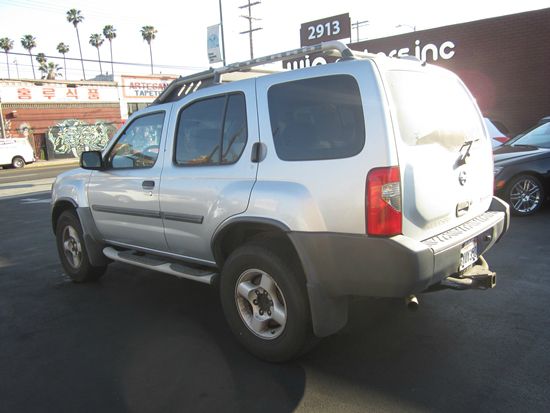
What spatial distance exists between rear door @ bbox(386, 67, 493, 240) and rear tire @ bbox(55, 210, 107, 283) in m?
3.78

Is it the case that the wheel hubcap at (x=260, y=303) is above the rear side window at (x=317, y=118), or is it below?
below

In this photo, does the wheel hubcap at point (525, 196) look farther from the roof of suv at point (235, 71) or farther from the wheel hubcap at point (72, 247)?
the wheel hubcap at point (72, 247)

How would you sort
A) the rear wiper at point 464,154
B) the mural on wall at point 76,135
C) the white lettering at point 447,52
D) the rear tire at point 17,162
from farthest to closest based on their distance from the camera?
the mural on wall at point 76,135 → the rear tire at point 17,162 → the white lettering at point 447,52 → the rear wiper at point 464,154

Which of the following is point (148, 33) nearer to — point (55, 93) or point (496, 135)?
point (55, 93)

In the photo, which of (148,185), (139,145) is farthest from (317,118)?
(139,145)

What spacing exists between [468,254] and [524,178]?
16.0 ft

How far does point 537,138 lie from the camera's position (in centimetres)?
820

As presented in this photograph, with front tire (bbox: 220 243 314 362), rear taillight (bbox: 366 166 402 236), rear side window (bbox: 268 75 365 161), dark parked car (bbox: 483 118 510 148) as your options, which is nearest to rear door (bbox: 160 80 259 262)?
rear side window (bbox: 268 75 365 161)

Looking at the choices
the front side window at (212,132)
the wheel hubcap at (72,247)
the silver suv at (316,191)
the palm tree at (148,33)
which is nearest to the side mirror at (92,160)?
the silver suv at (316,191)

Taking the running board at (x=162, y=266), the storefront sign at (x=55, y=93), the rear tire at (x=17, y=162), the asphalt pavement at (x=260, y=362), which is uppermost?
the storefront sign at (x=55, y=93)

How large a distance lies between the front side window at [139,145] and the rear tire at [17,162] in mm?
30278

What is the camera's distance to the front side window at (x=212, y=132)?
3631 millimetres

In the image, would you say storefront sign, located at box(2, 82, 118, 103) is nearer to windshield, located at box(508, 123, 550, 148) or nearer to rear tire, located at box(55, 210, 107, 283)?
rear tire, located at box(55, 210, 107, 283)

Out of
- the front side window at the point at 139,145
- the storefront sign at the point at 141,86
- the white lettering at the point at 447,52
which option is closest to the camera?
the front side window at the point at 139,145
